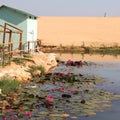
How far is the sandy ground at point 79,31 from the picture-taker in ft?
211

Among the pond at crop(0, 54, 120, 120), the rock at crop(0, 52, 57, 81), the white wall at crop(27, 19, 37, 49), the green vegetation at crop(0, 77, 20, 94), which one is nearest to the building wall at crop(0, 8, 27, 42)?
the white wall at crop(27, 19, 37, 49)

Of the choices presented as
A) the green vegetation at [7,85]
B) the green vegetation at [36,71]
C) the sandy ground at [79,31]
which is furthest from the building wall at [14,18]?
the sandy ground at [79,31]

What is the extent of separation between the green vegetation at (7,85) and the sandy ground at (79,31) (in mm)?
38996

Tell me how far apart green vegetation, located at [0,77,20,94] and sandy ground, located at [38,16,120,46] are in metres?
39.0

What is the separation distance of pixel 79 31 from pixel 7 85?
194ft

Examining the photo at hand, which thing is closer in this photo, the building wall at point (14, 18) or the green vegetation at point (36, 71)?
the green vegetation at point (36, 71)

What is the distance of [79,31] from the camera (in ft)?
254

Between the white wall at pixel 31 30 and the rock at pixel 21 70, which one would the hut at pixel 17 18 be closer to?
the white wall at pixel 31 30

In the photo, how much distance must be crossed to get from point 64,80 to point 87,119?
9.59 metres

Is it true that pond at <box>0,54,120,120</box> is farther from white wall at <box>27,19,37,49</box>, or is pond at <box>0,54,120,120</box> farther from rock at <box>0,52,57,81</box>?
white wall at <box>27,19,37,49</box>

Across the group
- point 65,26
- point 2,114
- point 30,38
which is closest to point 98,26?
point 65,26

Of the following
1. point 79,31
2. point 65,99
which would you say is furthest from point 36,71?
point 79,31

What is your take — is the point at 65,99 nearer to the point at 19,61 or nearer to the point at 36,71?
the point at 36,71

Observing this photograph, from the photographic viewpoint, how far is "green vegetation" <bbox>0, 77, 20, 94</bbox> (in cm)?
1835
